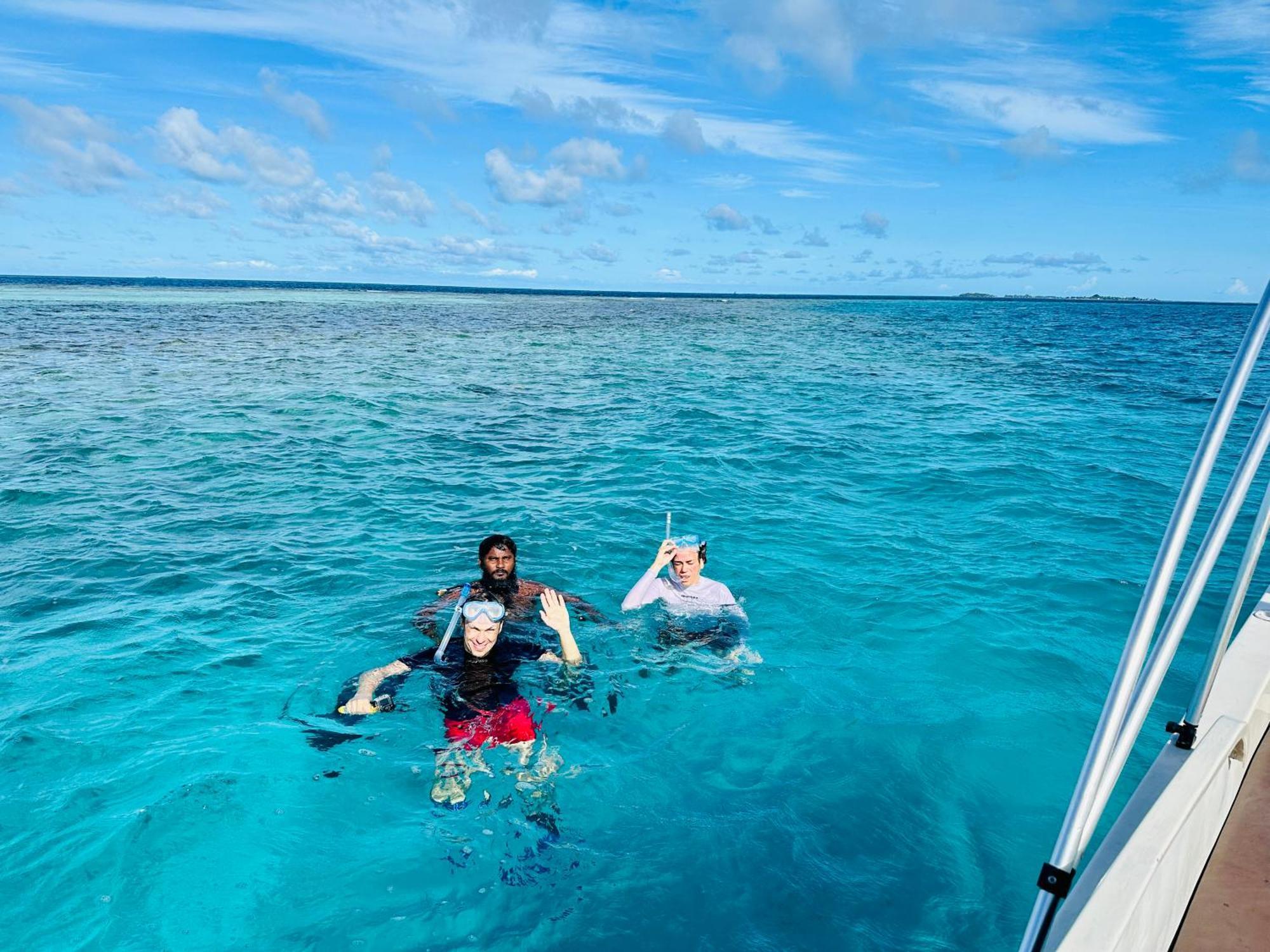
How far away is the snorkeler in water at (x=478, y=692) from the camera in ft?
19.1

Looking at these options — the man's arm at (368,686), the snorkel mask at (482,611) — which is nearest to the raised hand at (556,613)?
the snorkel mask at (482,611)

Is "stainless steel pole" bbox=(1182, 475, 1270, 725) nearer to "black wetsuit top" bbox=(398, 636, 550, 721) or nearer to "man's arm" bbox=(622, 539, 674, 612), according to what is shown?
"black wetsuit top" bbox=(398, 636, 550, 721)

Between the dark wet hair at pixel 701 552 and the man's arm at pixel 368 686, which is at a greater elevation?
the dark wet hair at pixel 701 552

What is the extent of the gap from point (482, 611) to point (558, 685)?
1.33m

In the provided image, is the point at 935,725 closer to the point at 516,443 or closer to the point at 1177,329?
the point at 516,443

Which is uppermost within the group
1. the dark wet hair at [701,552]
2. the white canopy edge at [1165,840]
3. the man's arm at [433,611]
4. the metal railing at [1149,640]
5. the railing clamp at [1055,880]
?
the metal railing at [1149,640]

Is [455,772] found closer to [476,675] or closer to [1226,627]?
[476,675]

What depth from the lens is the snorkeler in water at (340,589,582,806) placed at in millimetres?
5820

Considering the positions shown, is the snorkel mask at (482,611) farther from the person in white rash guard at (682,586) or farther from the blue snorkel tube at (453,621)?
the person in white rash guard at (682,586)

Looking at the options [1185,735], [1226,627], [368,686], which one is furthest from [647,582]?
[1226,627]

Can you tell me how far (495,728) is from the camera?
19.6 feet

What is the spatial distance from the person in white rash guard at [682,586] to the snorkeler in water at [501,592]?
612 mm

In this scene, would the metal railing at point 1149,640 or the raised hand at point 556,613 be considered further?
the raised hand at point 556,613

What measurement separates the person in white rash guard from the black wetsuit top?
5.21ft
